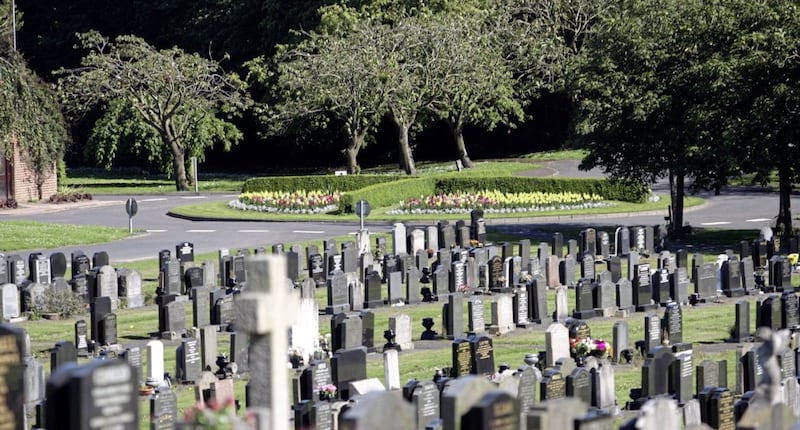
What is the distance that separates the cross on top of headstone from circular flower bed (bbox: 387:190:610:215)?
113 feet

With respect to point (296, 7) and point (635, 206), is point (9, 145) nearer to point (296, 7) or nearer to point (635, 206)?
point (635, 206)

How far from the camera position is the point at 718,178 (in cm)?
3294

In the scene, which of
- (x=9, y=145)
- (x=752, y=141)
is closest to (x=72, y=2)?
(x=9, y=145)

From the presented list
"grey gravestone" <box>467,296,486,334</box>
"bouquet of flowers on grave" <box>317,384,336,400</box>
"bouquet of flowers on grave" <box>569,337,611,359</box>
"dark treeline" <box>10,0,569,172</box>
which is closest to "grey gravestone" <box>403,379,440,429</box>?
"bouquet of flowers on grave" <box>317,384,336,400</box>

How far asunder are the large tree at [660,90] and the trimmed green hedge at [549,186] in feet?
29.0

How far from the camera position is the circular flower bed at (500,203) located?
43.2 m

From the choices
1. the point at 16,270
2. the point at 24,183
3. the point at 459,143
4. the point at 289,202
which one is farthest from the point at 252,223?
the point at 459,143

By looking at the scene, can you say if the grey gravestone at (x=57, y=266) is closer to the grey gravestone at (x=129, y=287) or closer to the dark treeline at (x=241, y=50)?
the grey gravestone at (x=129, y=287)

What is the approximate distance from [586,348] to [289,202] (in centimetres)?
Answer: 2894

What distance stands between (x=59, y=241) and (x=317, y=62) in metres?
20.9

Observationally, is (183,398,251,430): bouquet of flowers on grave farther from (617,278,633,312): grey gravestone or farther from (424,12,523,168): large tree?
(424,12,523,168): large tree

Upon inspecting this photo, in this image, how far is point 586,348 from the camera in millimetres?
17969

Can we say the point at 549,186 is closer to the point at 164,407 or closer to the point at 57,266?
the point at 57,266

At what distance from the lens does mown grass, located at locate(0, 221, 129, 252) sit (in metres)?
34.8
